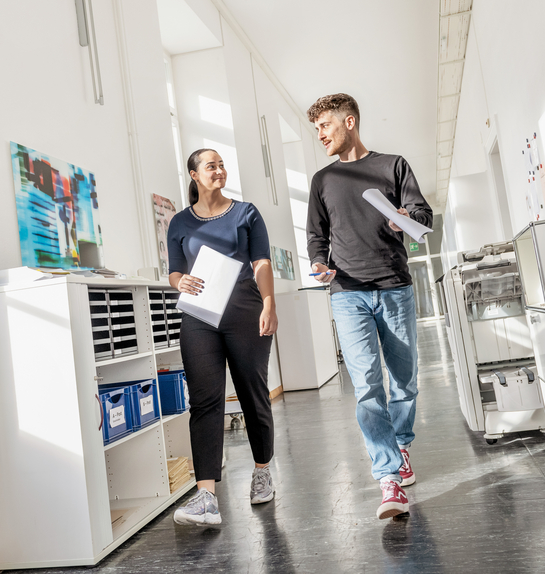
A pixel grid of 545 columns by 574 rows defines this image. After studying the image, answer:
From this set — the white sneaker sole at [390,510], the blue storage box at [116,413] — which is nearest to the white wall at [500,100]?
the white sneaker sole at [390,510]

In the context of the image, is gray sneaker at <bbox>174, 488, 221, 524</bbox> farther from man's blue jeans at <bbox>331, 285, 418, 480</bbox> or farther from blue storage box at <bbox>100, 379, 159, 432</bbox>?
man's blue jeans at <bbox>331, 285, 418, 480</bbox>

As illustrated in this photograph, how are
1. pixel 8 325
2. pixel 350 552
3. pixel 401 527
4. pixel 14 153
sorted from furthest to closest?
pixel 14 153 < pixel 8 325 < pixel 401 527 < pixel 350 552

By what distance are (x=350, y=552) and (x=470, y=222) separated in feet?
19.1

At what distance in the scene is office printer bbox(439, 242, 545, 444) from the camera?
9.23 feet

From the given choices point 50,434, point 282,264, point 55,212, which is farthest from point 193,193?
point 282,264

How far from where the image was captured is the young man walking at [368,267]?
79.6 inches

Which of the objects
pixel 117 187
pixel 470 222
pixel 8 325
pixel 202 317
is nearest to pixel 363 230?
pixel 202 317

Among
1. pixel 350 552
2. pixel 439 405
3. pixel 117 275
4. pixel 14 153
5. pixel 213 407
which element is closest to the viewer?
pixel 350 552

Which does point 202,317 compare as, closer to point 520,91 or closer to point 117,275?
point 117,275

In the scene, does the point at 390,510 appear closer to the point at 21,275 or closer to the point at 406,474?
the point at 406,474

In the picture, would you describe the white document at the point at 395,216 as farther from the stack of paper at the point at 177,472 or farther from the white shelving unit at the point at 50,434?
the stack of paper at the point at 177,472

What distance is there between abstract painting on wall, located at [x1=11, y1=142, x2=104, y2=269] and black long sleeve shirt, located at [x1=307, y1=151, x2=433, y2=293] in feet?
4.29

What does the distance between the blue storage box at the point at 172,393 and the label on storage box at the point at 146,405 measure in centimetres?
25

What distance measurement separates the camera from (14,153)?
2529 millimetres
